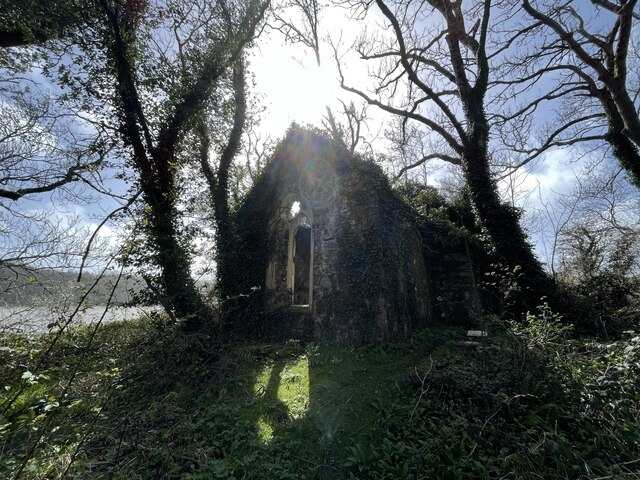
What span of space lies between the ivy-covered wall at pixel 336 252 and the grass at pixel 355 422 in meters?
1.79

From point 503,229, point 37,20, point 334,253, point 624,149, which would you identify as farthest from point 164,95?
point 624,149

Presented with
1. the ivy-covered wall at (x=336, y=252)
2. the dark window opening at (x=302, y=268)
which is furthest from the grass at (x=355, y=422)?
the dark window opening at (x=302, y=268)

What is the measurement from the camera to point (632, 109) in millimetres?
8922

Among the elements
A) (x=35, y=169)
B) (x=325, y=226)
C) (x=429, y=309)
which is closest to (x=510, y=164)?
(x=429, y=309)

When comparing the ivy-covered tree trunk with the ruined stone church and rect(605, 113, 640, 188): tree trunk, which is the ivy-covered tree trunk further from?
rect(605, 113, 640, 188): tree trunk

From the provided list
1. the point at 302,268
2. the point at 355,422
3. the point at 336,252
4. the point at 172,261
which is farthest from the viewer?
the point at 302,268

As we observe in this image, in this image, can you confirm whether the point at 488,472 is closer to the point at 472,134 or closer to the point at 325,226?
the point at 325,226

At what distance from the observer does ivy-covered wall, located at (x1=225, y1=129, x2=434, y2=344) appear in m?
6.95

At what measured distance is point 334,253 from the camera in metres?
7.62

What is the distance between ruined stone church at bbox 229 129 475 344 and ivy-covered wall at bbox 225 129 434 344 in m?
0.03

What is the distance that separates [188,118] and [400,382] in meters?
9.14

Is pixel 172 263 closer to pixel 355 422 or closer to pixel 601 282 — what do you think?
pixel 355 422

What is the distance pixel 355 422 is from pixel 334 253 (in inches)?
170

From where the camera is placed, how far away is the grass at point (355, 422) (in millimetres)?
2828
